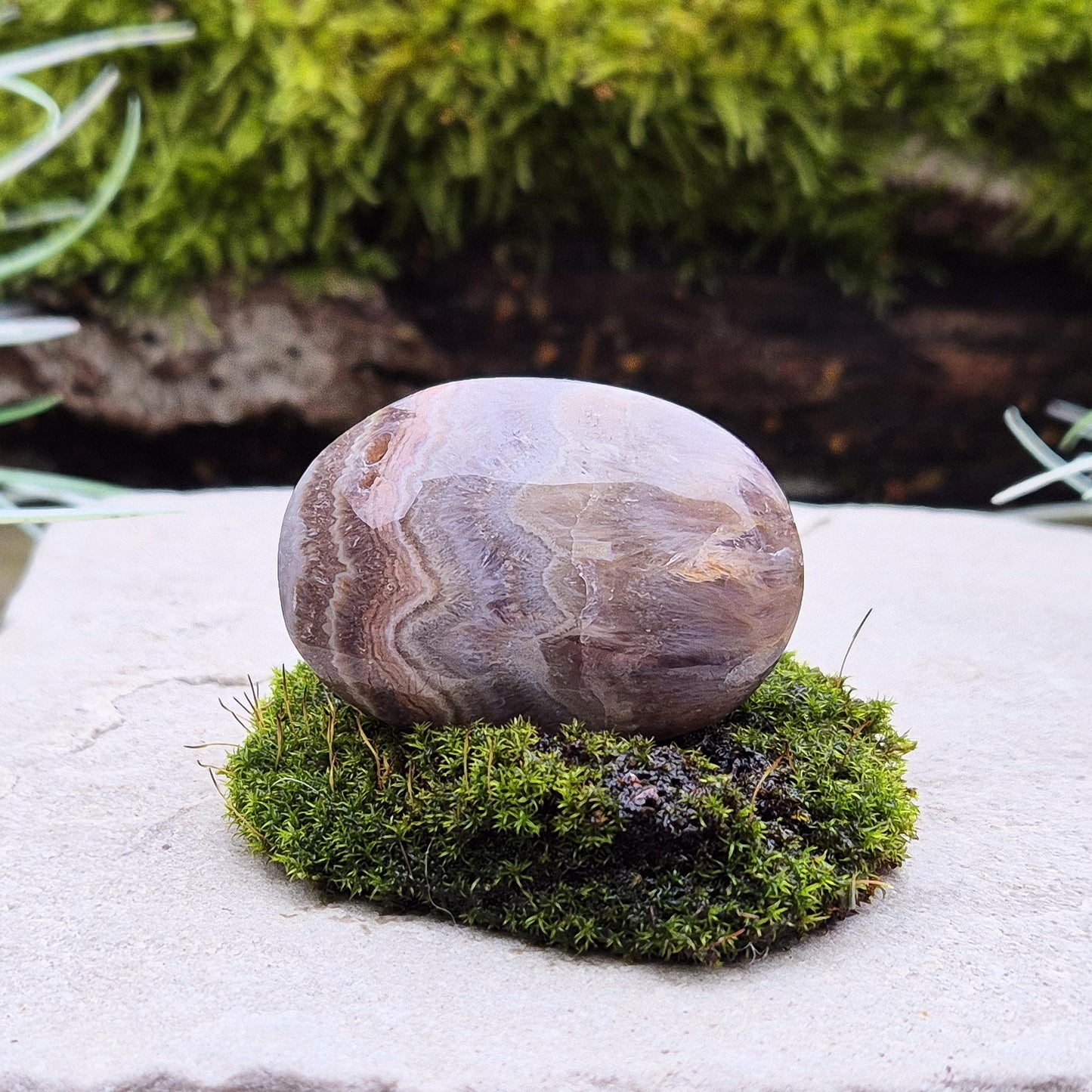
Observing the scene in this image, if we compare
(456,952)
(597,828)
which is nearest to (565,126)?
(597,828)

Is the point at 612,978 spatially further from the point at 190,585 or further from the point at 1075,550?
the point at 1075,550

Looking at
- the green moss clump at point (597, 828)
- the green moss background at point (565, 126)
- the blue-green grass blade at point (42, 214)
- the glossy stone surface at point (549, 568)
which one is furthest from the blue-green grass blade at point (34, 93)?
the green moss clump at point (597, 828)

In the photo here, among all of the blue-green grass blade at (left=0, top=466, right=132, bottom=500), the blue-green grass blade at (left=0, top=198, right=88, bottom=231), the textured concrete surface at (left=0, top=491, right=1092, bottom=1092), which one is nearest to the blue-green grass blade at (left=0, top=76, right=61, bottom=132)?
the blue-green grass blade at (left=0, top=198, right=88, bottom=231)

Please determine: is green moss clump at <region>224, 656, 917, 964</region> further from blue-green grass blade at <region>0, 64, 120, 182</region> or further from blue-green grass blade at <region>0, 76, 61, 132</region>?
blue-green grass blade at <region>0, 64, 120, 182</region>

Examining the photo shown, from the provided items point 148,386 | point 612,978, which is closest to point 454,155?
point 148,386

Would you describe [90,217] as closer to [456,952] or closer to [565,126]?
[565,126]
